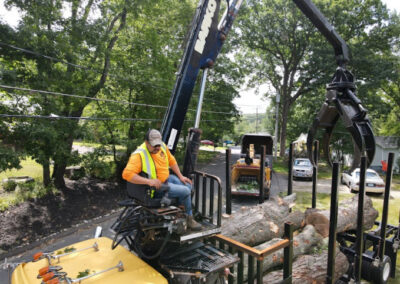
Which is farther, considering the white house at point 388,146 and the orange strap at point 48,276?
the white house at point 388,146

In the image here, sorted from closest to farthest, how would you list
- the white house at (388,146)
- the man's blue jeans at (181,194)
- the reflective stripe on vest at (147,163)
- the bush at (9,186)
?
the reflective stripe on vest at (147,163) < the man's blue jeans at (181,194) < the bush at (9,186) < the white house at (388,146)

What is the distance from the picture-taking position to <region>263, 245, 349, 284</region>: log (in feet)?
15.1

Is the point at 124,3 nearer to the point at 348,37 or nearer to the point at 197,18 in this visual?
the point at 197,18

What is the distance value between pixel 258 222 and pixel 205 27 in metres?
3.98

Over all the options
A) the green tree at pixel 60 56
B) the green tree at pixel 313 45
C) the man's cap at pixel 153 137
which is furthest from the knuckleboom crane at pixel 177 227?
the green tree at pixel 313 45

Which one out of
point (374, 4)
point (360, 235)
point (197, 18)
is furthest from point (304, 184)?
point (374, 4)

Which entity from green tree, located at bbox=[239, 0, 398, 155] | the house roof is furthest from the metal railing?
the house roof

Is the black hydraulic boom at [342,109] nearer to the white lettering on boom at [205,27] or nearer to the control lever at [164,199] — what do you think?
the white lettering on boom at [205,27]

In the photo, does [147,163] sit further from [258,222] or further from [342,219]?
[342,219]

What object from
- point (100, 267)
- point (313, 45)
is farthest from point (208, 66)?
point (313, 45)

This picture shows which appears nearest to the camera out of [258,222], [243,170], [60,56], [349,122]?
[349,122]

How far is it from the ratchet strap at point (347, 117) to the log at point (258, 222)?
5.61ft

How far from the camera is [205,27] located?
4.95 meters

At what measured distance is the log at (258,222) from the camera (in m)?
5.33
